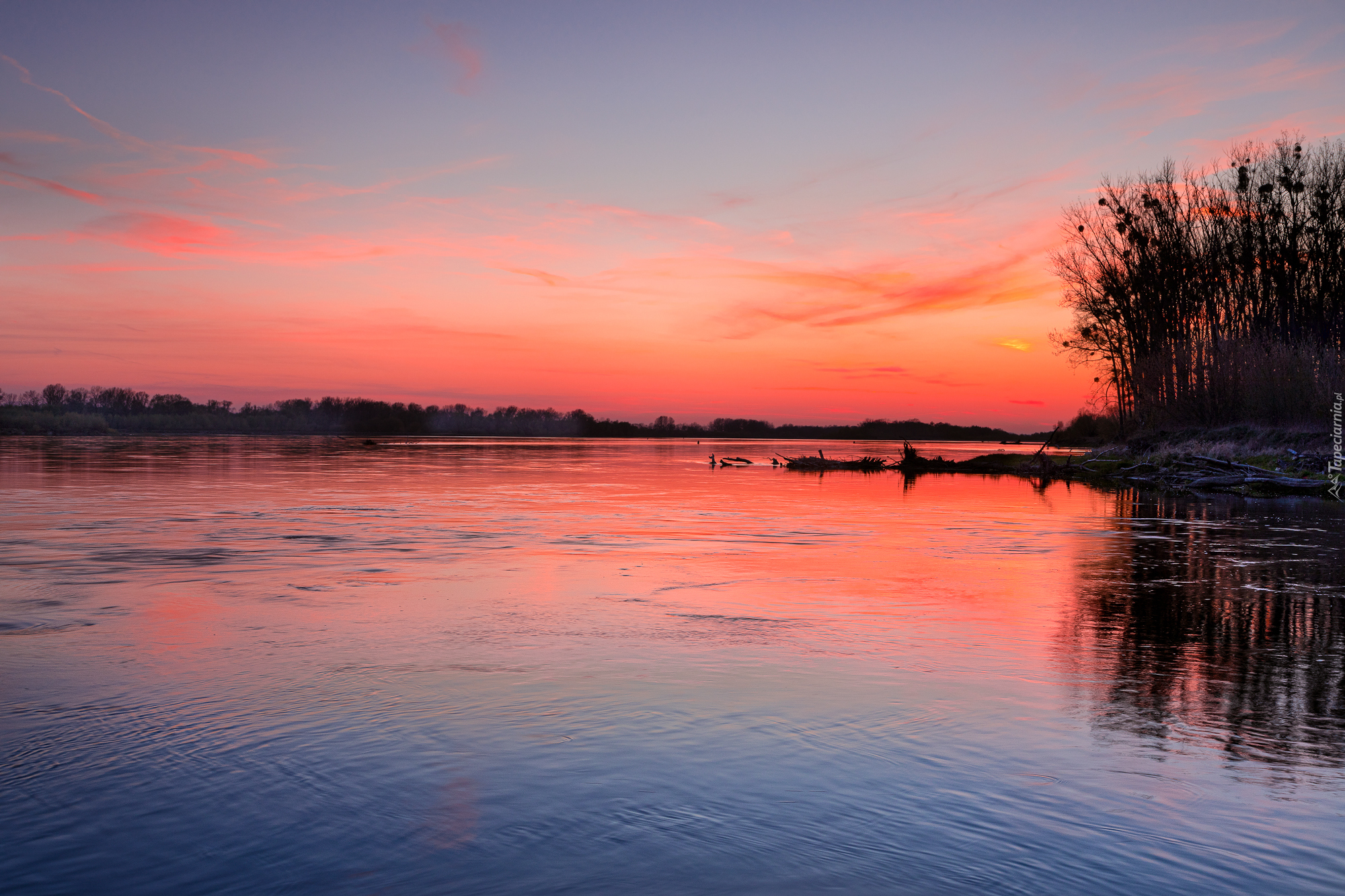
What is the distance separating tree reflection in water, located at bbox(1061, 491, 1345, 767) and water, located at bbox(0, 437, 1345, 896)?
2.1 inches

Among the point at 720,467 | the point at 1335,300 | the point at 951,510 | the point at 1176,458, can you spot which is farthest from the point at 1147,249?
the point at 951,510

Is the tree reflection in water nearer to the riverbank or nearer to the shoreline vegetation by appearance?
the shoreline vegetation

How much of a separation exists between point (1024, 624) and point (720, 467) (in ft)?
141

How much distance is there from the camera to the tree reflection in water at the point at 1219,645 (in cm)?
571

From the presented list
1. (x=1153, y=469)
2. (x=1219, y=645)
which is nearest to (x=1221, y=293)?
(x=1153, y=469)

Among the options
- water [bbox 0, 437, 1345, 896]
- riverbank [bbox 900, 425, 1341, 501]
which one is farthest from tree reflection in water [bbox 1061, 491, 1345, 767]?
riverbank [bbox 900, 425, 1341, 501]

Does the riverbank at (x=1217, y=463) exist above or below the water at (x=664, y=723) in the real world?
above

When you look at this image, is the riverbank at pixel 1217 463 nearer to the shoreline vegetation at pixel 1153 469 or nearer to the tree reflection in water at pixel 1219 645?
the shoreline vegetation at pixel 1153 469

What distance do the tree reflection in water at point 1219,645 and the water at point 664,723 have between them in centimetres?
5

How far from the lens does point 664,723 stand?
19.0ft

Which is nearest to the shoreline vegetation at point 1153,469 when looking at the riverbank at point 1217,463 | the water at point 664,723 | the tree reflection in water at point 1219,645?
the riverbank at point 1217,463

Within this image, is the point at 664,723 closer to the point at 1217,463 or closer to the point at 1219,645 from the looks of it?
the point at 1219,645

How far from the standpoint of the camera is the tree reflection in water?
5.71 m

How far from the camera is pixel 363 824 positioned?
4.29m
